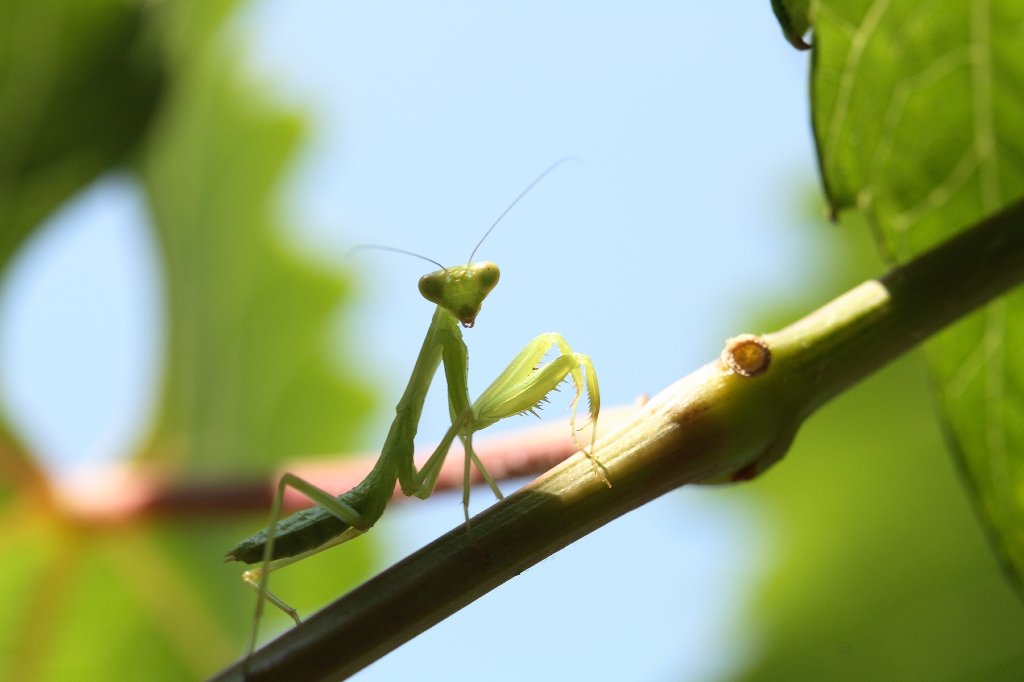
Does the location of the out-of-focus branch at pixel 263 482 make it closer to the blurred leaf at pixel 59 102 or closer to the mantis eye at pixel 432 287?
the blurred leaf at pixel 59 102

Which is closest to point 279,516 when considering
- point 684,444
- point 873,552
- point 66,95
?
point 684,444

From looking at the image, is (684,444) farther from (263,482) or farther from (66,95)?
(66,95)

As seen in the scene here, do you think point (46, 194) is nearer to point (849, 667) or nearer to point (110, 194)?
point (110, 194)

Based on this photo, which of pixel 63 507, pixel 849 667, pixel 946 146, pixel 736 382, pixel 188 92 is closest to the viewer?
pixel 736 382

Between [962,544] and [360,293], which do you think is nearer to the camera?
[962,544]

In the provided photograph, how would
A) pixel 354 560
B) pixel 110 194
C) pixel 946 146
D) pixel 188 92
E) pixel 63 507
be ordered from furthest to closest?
pixel 354 560, pixel 188 92, pixel 110 194, pixel 63 507, pixel 946 146

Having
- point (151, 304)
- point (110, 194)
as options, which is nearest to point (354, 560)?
point (151, 304)

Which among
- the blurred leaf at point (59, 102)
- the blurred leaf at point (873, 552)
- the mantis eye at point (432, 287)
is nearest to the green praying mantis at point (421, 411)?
the mantis eye at point (432, 287)
